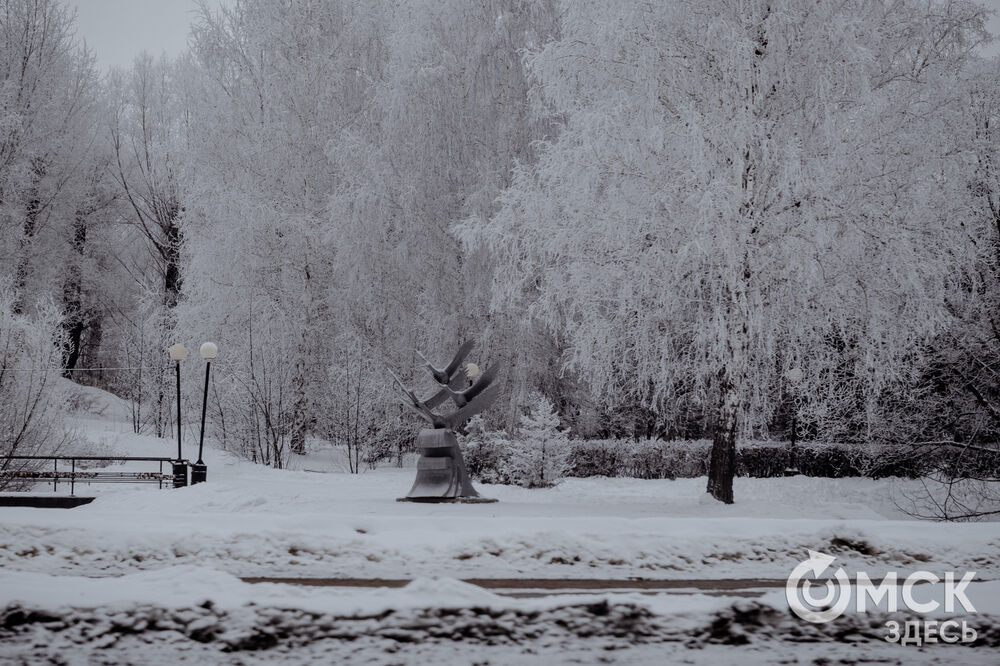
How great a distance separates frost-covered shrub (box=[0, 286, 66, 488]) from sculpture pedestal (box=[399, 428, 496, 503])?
25.7 ft

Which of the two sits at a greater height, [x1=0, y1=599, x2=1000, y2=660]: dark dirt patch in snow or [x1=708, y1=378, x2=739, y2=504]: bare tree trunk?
[x1=708, y1=378, x2=739, y2=504]: bare tree trunk

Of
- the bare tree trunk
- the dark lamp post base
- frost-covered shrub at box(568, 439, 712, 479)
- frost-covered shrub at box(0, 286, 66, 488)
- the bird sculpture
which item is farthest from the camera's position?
frost-covered shrub at box(568, 439, 712, 479)

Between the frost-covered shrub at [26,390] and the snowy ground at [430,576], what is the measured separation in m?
4.00

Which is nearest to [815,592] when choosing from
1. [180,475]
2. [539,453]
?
[539,453]

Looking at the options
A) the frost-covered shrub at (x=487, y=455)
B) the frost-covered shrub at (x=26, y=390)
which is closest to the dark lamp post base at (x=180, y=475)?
the frost-covered shrub at (x=26, y=390)

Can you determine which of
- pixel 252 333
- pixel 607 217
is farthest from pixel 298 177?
pixel 607 217

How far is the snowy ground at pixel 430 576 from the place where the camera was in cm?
501

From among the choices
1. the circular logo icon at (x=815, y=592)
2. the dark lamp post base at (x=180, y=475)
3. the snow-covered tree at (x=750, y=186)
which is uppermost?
the snow-covered tree at (x=750, y=186)

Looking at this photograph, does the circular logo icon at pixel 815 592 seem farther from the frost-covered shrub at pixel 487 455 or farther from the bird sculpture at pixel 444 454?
the frost-covered shrub at pixel 487 455

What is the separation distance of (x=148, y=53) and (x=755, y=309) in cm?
3556

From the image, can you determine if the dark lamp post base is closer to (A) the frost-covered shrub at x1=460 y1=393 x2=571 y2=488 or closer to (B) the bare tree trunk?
(A) the frost-covered shrub at x1=460 y1=393 x2=571 y2=488

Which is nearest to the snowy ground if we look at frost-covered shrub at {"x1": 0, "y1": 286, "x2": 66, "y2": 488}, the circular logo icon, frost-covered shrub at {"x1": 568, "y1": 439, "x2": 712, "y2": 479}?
the circular logo icon

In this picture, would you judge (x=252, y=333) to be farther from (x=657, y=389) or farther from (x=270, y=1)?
(x=657, y=389)

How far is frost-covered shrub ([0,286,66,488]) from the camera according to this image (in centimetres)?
1711
